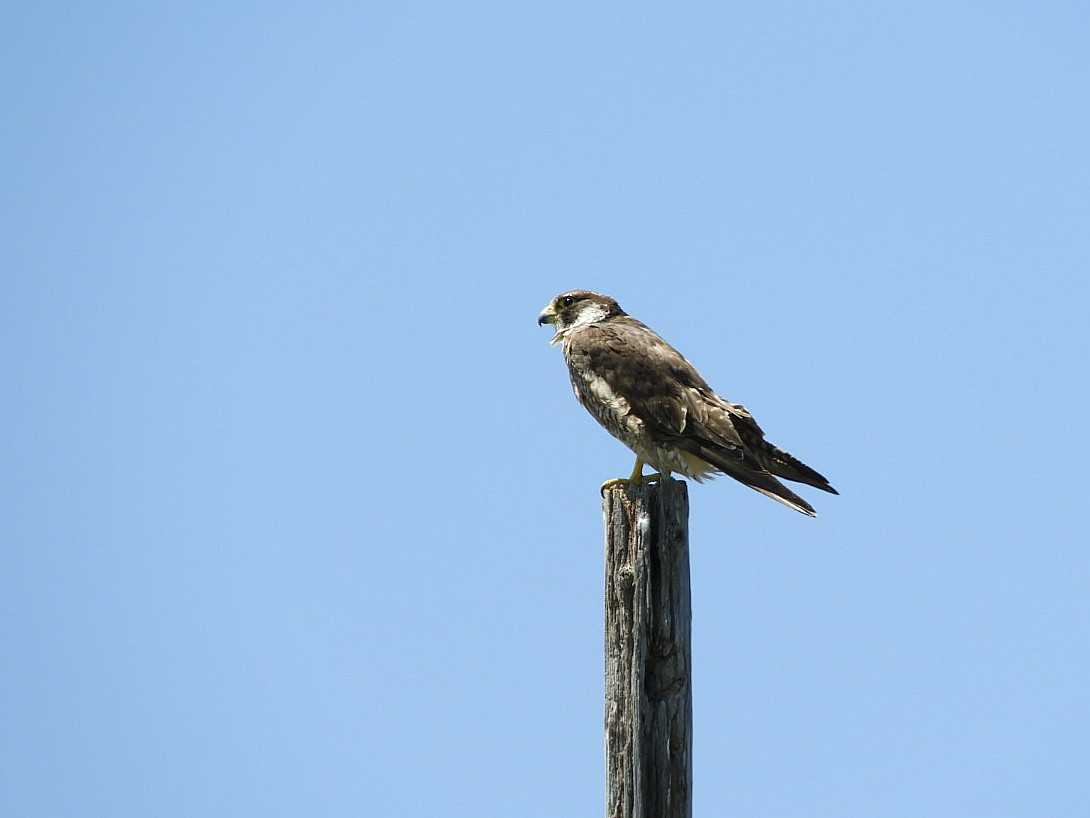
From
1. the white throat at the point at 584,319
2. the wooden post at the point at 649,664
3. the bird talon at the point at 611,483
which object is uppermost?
the white throat at the point at 584,319

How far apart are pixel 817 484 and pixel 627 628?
2177 millimetres

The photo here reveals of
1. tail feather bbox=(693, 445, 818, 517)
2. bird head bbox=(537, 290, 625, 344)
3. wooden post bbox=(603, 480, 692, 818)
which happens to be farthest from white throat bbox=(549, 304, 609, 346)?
wooden post bbox=(603, 480, 692, 818)

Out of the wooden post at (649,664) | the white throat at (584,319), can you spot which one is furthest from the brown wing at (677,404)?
the wooden post at (649,664)

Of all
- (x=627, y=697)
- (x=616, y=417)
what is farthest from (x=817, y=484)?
(x=627, y=697)

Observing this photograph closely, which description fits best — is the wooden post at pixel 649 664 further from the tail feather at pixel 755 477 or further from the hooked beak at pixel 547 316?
the hooked beak at pixel 547 316

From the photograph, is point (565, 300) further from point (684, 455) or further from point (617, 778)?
point (617, 778)

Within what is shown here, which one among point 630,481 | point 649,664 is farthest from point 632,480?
point 649,664

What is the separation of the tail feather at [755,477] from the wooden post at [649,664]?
1.69 metres

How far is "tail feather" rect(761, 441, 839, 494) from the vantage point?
253 inches

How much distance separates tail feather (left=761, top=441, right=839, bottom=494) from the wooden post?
1.84 m

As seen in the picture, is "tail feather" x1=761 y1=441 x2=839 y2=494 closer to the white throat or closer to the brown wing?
the brown wing

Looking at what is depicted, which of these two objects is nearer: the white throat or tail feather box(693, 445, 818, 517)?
tail feather box(693, 445, 818, 517)

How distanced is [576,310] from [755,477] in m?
2.38

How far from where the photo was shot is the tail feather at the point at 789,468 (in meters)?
6.43
